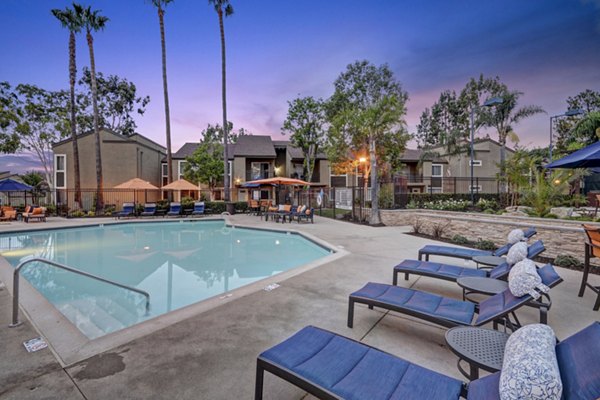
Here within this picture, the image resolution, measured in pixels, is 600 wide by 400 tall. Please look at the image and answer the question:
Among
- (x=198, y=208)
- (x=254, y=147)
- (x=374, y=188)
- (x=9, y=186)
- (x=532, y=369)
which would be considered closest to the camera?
(x=532, y=369)

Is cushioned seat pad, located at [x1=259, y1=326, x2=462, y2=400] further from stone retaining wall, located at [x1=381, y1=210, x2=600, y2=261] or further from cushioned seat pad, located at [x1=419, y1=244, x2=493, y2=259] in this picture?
stone retaining wall, located at [x1=381, y1=210, x2=600, y2=261]

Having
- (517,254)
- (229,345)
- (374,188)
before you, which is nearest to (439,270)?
(517,254)

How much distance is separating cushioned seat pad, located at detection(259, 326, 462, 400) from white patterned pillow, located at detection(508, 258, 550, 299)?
4.66 ft

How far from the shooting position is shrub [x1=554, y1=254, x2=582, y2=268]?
5.75 metres

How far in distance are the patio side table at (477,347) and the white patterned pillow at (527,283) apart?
0.61 m

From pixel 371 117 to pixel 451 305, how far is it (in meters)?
10.6

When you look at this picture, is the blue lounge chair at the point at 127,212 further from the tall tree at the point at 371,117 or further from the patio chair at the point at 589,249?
the patio chair at the point at 589,249

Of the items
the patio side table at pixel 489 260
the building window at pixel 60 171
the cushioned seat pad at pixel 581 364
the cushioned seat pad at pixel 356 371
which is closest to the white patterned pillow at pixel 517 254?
the patio side table at pixel 489 260

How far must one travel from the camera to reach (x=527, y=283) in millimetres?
2551

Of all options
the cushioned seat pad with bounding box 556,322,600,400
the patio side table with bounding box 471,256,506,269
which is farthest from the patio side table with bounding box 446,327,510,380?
the patio side table with bounding box 471,256,506,269

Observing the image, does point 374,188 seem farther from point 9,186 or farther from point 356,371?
point 9,186

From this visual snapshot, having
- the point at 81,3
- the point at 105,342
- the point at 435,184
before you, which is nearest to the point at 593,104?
the point at 435,184

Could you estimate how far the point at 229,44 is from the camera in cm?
2048

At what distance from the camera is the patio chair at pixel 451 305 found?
8.42 ft
